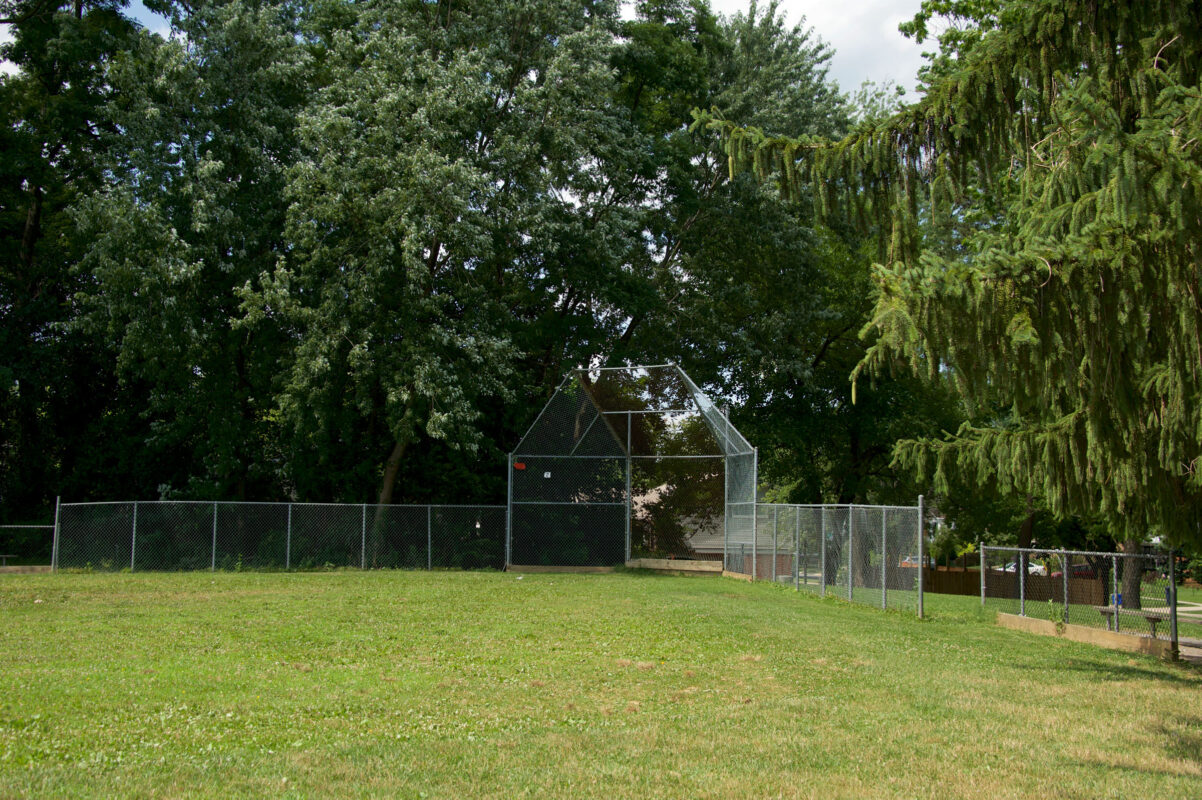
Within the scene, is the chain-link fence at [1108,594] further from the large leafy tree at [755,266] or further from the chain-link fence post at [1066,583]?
the large leafy tree at [755,266]

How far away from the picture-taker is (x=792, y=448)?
32.7 meters

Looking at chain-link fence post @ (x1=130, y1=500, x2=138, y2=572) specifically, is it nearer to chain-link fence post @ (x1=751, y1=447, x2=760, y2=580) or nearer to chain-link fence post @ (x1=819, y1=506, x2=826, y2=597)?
chain-link fence post @ (x1=751, y1=447, x2=760, y2=580)

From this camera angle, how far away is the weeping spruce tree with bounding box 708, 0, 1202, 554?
584 cm

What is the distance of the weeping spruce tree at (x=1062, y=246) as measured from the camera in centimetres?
584

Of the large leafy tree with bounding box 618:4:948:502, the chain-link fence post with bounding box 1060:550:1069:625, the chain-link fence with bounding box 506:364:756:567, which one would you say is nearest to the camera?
the chain-link fence post with bounding box 1060:550:1069:625

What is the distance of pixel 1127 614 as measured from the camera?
1249 centimetres

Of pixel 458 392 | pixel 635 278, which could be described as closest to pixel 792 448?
pixel 635 278

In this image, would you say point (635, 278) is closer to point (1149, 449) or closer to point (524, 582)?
point (524, 582)

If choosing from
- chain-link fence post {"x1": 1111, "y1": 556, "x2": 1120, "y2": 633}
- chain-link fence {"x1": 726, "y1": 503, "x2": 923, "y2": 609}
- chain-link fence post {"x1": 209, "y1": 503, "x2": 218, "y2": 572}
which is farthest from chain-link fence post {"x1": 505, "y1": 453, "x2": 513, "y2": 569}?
chain-link fence post {"x1": 1111, "y1": 556, "x2": 1120, "y2": 633}

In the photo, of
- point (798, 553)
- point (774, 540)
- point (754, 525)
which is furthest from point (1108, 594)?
point (754, 525)

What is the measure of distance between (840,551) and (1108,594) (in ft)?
16.9

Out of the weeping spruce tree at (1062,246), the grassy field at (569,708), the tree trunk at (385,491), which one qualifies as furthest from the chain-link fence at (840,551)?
the tree trunk at (385,491)

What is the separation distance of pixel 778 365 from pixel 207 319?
15.2m

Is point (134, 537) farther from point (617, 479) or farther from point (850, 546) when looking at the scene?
point (850, 546)
